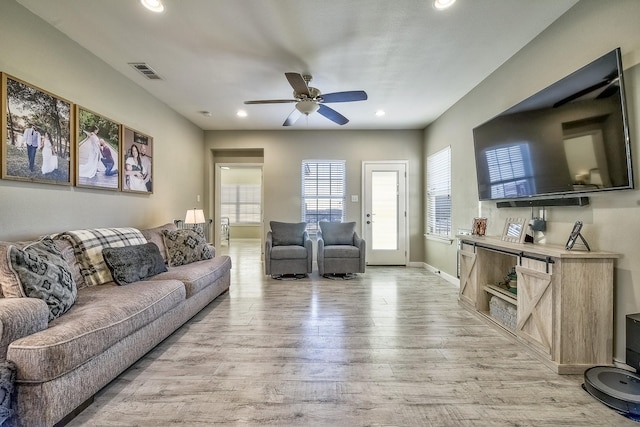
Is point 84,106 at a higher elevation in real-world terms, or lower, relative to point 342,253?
higher

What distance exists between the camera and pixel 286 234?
196 inches

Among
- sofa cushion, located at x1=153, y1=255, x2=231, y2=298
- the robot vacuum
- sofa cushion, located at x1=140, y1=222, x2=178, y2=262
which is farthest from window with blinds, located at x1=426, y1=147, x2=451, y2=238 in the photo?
sofa cushion, located at x1=140, y1=222, x2=178, y2=262

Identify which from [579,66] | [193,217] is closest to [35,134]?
[193,217]

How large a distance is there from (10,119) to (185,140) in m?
2.91

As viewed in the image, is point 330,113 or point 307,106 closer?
point 307,106

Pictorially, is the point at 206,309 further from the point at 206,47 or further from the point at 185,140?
the point at 185,140

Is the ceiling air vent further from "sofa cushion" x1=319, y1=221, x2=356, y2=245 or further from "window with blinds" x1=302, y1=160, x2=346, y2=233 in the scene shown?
"sofa cushion" x1=319, y1=221, x2=356, y2=245

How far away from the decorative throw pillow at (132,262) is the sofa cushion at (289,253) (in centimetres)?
190

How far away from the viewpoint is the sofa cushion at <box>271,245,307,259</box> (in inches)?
180

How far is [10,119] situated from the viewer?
2.14 meters

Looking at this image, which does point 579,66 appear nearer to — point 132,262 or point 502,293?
point 502,293

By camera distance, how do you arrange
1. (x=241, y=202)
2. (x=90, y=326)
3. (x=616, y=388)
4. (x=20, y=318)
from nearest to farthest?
(x=20, y=318) → (x=90, y=326) → (x=616, y=388) → (x=241, y=202)

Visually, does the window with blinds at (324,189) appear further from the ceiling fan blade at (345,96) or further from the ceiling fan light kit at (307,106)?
the ceiling fan blade at (345,96)

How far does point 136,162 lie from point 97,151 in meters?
0.65
